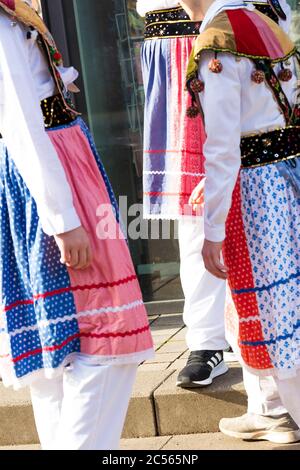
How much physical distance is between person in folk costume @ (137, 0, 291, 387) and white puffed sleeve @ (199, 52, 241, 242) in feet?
3.46

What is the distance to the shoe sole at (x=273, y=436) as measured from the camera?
3.67 meters

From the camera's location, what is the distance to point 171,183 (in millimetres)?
4133

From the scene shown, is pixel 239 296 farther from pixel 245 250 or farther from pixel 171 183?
pixel 171 183

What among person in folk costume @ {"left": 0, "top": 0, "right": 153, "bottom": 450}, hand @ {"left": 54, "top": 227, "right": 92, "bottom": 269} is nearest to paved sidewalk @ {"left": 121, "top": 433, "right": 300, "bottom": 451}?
person in folk costume @ {"left": 0, "top": 0, "right": 153, "bottom": 450}

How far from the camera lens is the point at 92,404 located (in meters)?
2.83

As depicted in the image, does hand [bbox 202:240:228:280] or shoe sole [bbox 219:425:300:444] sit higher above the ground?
hand [bbox 202:240:228:280]

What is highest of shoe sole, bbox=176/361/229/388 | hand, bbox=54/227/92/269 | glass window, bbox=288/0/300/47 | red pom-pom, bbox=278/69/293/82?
glass window, bbox=288/0/300/47

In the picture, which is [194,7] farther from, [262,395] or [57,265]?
Answer: [262,395]

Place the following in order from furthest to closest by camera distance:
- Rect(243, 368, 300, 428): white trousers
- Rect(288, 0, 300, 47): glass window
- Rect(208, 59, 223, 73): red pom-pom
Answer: Rect(288, 0, 300, 47): glass window < Rect(243, 368, 300, 428): white trousers < Rect(208, 59, 223, 73): red pom-pom

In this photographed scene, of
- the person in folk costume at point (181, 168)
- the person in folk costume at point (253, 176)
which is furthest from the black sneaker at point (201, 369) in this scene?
the person in folk costume at point (253, 176)

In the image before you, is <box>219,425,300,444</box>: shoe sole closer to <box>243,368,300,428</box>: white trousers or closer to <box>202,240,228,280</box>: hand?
<box>243,368,300,428</box>: white trousers

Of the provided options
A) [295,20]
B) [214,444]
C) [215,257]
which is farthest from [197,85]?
[295,20]

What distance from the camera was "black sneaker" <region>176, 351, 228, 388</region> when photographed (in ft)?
13.0

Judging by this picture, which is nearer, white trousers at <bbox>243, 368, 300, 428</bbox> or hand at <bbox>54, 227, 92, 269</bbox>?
hand at <bbox>54, 227, 92, 269</bbox>
